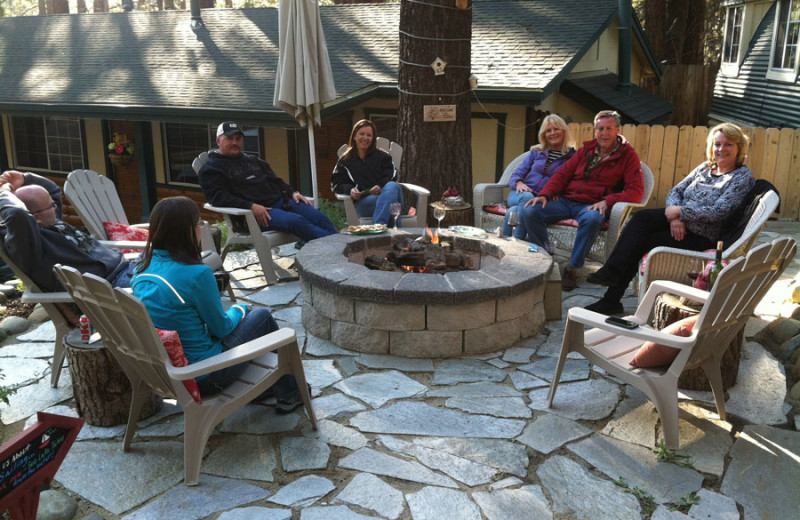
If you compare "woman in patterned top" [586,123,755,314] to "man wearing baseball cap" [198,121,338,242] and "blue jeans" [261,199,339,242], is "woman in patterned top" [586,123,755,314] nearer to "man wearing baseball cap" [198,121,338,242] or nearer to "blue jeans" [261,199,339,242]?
"blue jeans" [261,199,339,242]

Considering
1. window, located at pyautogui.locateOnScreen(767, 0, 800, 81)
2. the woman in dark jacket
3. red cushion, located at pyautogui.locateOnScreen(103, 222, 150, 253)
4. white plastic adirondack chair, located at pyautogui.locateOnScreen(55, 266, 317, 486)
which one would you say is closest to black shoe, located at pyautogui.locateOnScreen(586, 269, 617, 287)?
the woman in dark jacket

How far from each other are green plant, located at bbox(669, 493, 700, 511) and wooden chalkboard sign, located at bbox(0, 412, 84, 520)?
2.25m

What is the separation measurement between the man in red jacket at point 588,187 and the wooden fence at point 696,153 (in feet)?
10.0

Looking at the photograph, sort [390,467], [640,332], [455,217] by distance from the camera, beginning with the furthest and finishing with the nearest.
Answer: [455,217] < [640,332] < [390,467]

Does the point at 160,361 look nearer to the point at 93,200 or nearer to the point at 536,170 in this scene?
the point at 93,200

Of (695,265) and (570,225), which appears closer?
(695,265)

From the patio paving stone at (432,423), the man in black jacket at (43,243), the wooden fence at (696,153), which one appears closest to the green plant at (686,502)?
the patio paving stone at (432,423)

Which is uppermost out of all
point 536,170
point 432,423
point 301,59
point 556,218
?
point 301,59

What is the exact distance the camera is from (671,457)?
297 cm

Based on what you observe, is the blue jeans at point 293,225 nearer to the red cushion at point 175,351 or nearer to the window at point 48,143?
the red cushion at point 175,351

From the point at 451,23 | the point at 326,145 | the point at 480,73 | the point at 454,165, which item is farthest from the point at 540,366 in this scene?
the point at 326,145

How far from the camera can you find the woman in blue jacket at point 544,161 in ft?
19.4

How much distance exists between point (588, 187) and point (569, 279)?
79 cm

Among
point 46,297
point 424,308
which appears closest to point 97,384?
point 46,297
